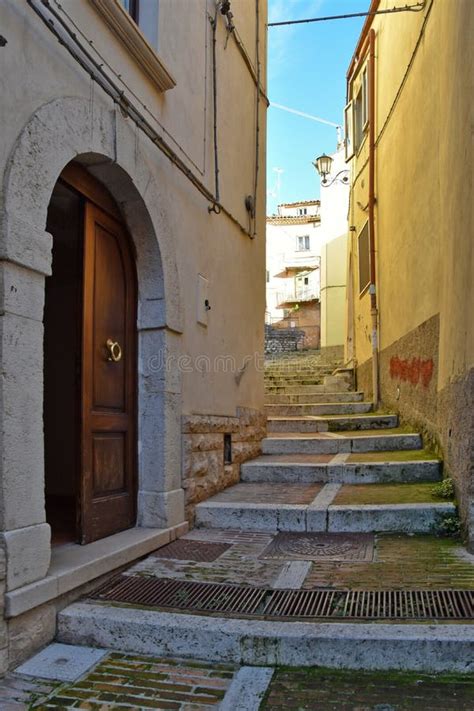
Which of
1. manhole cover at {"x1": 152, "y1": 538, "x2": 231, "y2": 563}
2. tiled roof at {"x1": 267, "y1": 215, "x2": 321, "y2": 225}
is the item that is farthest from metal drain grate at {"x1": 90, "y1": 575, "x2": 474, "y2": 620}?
tiled roof at {"x1": 267, "y1": 215, "x2": 321, "y2": 225}

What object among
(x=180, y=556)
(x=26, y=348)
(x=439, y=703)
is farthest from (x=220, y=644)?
(x=26, y=348)

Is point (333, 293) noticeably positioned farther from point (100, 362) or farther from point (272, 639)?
point (272, 639)

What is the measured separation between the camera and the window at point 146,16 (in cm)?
462

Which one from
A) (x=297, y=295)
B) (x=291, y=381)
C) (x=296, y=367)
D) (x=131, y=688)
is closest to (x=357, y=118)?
(x=291, y=381)

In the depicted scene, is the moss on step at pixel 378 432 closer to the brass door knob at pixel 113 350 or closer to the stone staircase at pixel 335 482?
the stone staircase at pixel 335 482

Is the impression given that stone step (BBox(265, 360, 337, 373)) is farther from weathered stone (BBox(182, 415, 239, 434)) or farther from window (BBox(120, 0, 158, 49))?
window (BBox(120, 0, 158, 49))

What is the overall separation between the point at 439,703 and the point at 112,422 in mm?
2634

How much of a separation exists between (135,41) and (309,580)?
3683 mm

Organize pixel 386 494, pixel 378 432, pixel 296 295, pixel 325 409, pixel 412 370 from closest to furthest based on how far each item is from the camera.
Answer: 1. pixel 386 494
2. pixel 412 370
3. pixel 378 432
4. pixel 325 409
5. pixel 296 295

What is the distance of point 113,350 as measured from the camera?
13.9 ft

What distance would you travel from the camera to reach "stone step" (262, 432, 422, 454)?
661 cm

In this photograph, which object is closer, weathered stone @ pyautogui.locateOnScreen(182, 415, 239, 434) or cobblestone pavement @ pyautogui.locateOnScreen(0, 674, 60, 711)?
cobblestone pavement @ pyautogui.locateOnScreen(0, 674, 60, 711)

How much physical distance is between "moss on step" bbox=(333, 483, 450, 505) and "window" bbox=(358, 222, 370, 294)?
5.47 metres

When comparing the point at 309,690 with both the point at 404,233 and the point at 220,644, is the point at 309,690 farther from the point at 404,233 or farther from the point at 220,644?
the point at 404,233
